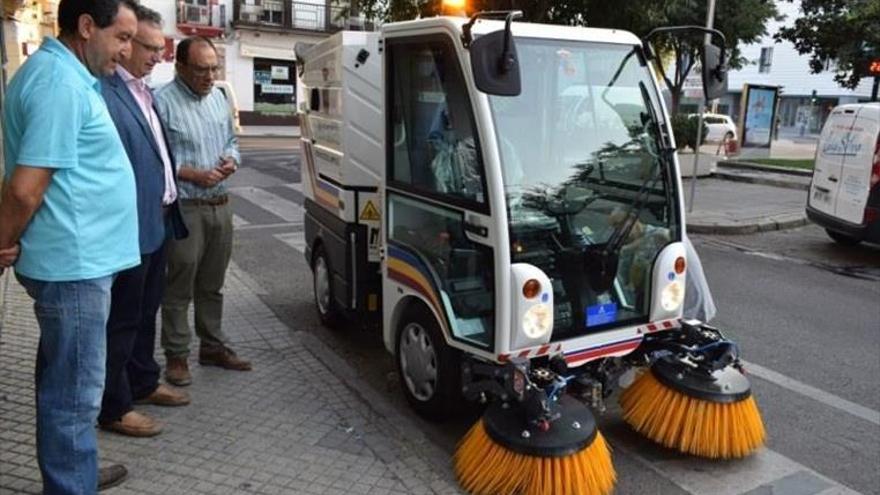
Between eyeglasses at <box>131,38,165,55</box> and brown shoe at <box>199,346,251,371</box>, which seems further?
brown shoe at <box>199,346,251,371</box>

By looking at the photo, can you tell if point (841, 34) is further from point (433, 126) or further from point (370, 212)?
point (433, 126)

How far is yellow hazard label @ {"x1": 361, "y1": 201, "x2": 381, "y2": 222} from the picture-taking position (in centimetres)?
471

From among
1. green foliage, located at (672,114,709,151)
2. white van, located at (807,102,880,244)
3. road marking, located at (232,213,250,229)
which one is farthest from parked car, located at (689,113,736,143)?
road marking, located at (232,213,250,229)

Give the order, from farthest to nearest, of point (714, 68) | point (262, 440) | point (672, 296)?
1. point (714, 68)
2. point (672, 296)
3. point (262, 440)

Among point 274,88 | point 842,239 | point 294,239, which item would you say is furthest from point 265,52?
point 842,239

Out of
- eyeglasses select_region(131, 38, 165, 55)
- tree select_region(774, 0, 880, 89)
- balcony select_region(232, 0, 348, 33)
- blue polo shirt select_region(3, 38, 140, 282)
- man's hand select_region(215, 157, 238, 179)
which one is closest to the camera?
blue polo shirt select_region(3, 38, 140, 282)

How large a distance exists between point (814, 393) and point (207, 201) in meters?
4.11

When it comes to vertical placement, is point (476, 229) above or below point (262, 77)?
below

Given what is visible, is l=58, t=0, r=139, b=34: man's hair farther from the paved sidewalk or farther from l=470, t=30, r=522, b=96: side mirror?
the paved sidewalk

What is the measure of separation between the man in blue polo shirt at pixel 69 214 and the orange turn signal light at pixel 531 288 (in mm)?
1670

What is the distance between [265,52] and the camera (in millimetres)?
32688

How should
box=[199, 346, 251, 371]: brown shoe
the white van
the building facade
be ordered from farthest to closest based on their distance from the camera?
1. the building facade
2. the white van
3. box=[199, 346, 251, 371]: brown shoe

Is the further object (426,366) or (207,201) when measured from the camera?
(207,201)

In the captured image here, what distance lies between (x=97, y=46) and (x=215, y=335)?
2.33 meters
